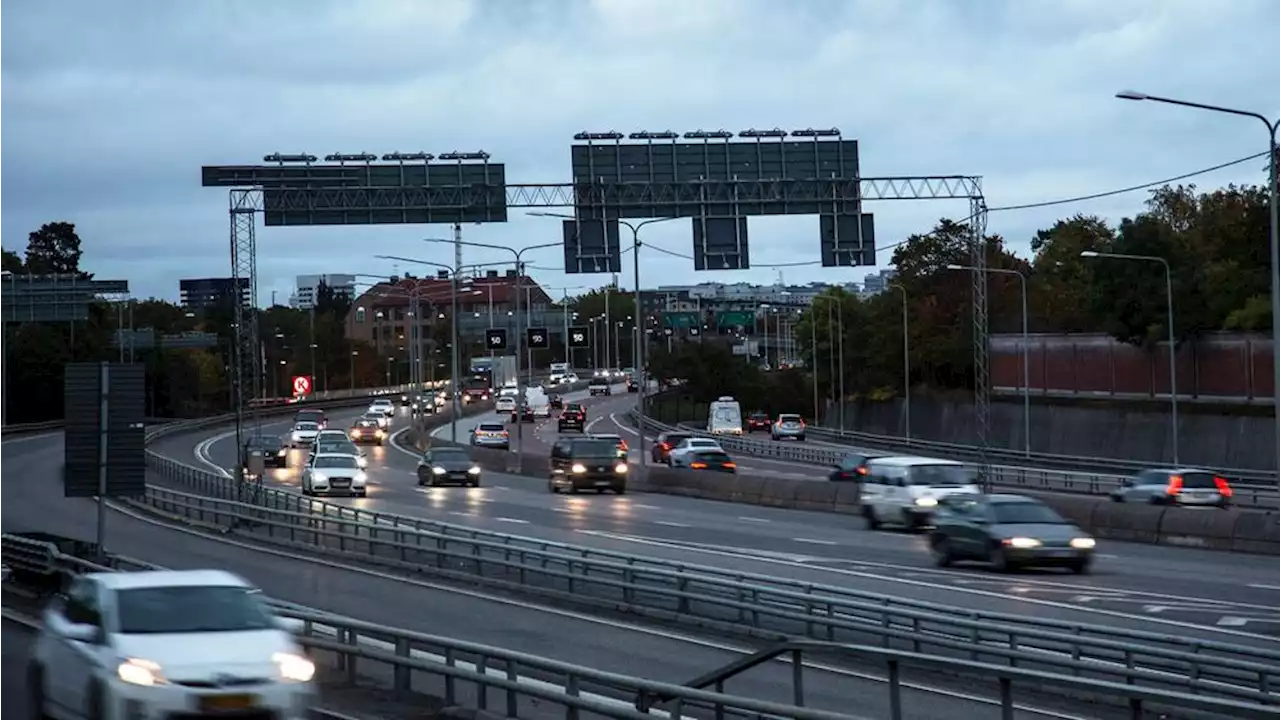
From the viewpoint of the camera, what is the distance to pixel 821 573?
3284 cm

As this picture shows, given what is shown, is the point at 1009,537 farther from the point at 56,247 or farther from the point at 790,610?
the point at 56,247

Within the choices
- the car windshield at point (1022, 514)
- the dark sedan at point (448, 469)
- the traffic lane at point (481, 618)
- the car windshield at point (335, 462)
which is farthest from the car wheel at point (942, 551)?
the dark sedan at point (448, 469)

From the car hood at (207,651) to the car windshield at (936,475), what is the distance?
30.1 meters

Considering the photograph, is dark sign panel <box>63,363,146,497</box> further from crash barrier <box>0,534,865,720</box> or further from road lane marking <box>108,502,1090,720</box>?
road lane marking <box>108,502,1090,720</box>

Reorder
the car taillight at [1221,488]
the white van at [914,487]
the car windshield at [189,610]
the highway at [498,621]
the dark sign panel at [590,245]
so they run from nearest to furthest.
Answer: the car windshield at [189,610] → the highway at [498,621] → the white van at [914,487] → the car taillight at [1221,488] → the dark sign panel at [590,245]

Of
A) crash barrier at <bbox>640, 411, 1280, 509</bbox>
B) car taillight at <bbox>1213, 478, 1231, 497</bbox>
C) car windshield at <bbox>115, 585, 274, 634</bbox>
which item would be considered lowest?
crash barrier at <bbox>640, 411, 1280, 509</bbox>

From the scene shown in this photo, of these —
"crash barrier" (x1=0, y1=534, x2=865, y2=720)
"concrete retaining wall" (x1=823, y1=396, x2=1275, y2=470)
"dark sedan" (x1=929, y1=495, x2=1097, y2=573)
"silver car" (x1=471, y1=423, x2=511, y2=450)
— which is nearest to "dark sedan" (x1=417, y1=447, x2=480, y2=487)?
"silver car" (x1=471, y1=423, x2=511, y2=450)

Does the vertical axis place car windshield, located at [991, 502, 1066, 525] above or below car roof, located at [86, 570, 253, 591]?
below

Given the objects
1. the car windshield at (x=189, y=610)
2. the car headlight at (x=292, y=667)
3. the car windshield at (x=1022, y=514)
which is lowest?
the car windshield at (x=1022, y=514)

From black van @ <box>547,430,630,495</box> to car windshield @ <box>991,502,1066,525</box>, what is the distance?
27152 mm

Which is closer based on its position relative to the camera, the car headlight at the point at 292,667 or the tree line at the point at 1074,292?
the car headlight at the point at 292,667

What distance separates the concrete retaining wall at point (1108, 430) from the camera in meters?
69.9

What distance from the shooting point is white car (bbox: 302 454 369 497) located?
58688 mm

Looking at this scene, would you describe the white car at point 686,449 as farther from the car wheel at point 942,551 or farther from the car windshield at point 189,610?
the car windshield at point 189,610
